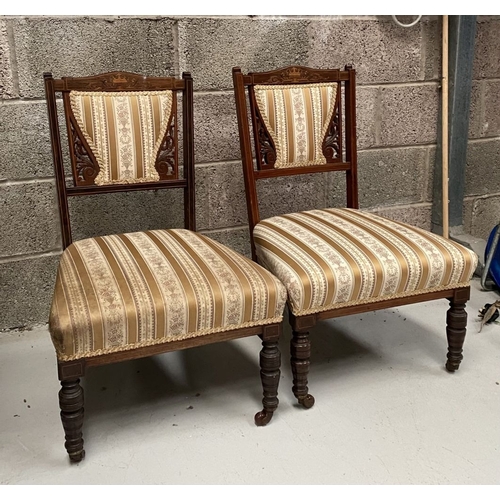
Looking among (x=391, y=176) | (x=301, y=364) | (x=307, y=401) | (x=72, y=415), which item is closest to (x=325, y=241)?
(x=301, y=364)

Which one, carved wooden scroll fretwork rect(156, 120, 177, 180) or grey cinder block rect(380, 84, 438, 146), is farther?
grey cinder block rect(380, 84, 438, 146)

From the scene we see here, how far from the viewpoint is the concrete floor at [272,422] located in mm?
1429

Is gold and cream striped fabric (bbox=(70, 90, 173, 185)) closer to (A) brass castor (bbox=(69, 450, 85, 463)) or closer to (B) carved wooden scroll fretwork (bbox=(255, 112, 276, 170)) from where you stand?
(B) carved wooden scroll fretwork (bbox=(255, 112, 276, 170))

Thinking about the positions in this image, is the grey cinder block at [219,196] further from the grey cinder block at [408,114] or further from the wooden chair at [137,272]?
the grey cinder block at [408,114]

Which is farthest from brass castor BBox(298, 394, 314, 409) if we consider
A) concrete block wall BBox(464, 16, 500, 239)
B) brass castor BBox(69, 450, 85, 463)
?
concrete block wall BBox(464, 16, 500, 239)

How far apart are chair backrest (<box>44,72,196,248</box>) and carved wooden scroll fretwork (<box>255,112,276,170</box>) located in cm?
23

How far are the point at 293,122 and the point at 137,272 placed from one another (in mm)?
790

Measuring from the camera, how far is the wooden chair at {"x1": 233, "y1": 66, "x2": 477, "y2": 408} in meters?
1.57

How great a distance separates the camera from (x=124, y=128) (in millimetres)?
1788

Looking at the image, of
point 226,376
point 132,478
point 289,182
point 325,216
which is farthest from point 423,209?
point 132,478

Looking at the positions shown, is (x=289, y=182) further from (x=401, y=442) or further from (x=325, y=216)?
(x=401, y=442)

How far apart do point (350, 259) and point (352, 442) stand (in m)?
0.48

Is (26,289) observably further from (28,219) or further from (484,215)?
(484,215)

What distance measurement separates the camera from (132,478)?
141 centimetres
